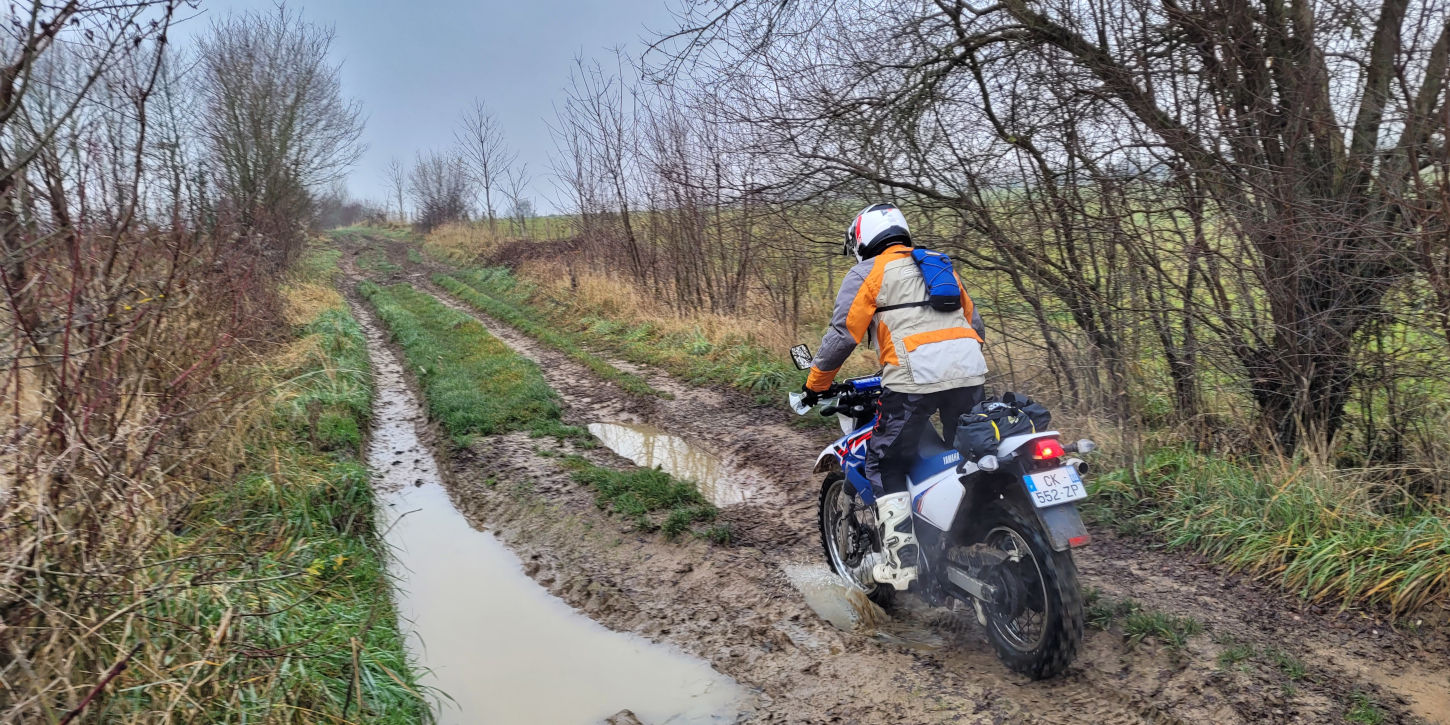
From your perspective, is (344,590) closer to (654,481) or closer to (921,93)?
(654,481)

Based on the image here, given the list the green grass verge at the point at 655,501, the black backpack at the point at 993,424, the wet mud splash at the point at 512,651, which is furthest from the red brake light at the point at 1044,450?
the green grass verge at the point at 655,501

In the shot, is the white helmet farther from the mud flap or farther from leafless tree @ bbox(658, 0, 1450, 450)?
leafless tree @ bbox(658, 0, 1450, 450)

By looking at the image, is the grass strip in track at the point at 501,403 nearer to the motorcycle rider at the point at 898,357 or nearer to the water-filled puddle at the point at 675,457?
the water-filled puddle at the point at 675,457

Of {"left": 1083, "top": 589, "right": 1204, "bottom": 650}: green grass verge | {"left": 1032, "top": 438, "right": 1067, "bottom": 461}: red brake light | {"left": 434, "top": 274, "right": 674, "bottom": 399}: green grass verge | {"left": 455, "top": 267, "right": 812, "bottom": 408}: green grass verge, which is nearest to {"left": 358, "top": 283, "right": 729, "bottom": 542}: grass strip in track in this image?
{"left": 434, "top": 274, "right": 674, "bottom": 399}: green grass verge

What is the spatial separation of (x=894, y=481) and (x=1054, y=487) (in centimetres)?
92

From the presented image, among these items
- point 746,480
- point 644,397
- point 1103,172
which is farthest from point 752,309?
point 1103,172

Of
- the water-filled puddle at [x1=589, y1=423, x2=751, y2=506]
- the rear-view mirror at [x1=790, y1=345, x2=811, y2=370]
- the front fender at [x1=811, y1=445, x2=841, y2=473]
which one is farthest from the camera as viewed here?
the water-filled puddle at [x1=589, y1=423, x2=751, y2=506]

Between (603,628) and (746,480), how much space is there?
8.74 feet

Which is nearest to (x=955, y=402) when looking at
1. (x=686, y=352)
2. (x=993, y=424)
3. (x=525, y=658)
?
(x=993, y=424)

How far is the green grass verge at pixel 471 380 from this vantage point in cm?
891

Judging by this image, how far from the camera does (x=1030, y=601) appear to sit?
3.63 metres

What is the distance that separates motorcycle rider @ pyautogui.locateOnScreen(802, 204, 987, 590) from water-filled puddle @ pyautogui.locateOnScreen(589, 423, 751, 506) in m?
2.46

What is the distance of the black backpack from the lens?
367cm

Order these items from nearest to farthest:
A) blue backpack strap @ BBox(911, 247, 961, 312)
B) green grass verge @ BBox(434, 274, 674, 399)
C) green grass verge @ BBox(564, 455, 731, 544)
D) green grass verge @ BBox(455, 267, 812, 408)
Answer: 1. blue backpack strap @ BBox(911, 247, 961, 312)
2. green grass verge @ BBox(564, 455, 731, 544)
3. green grass verge @ BBox(455, 267, 812, 408)
4. green grass verge @ BBox(434, 274, 674, 399)
